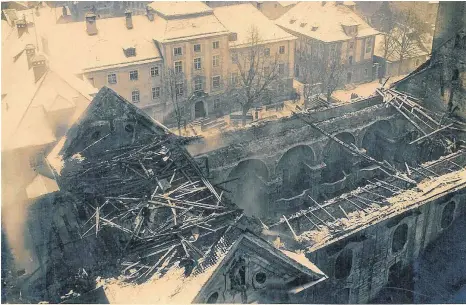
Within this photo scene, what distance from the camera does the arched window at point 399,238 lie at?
92.5ft

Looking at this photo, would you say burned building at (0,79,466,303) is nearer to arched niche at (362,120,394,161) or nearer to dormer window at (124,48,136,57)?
arched niche at (362,120,394,161)

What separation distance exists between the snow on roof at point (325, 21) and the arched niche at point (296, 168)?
2635cm

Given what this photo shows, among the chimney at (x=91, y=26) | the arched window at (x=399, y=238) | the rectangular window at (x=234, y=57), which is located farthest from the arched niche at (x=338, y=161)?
the chimney at (x=91, y=26)

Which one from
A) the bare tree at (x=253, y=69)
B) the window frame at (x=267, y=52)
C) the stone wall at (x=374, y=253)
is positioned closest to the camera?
the stone wall at (x=374, y=253)

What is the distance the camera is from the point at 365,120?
128 ft

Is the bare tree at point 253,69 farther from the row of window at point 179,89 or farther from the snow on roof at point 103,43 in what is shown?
the snow on roof at point 103,43

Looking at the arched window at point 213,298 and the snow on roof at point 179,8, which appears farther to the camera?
the snow on roof at point 179,8

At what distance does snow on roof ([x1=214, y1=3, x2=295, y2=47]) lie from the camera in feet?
189

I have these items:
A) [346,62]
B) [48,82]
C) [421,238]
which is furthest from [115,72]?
[421,238]

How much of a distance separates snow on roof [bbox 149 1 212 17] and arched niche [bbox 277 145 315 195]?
2247 centimetres

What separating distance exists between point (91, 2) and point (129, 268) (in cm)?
7297

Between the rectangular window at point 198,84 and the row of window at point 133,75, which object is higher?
the row of window at point 133,75

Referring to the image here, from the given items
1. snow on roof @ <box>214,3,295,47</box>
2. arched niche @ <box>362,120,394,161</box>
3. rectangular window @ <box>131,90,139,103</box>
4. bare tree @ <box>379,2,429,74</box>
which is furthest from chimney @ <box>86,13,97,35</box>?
bare tree @ <box>379,2,429,74</box>

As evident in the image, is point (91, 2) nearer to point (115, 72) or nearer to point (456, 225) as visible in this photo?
point (115, 72)
